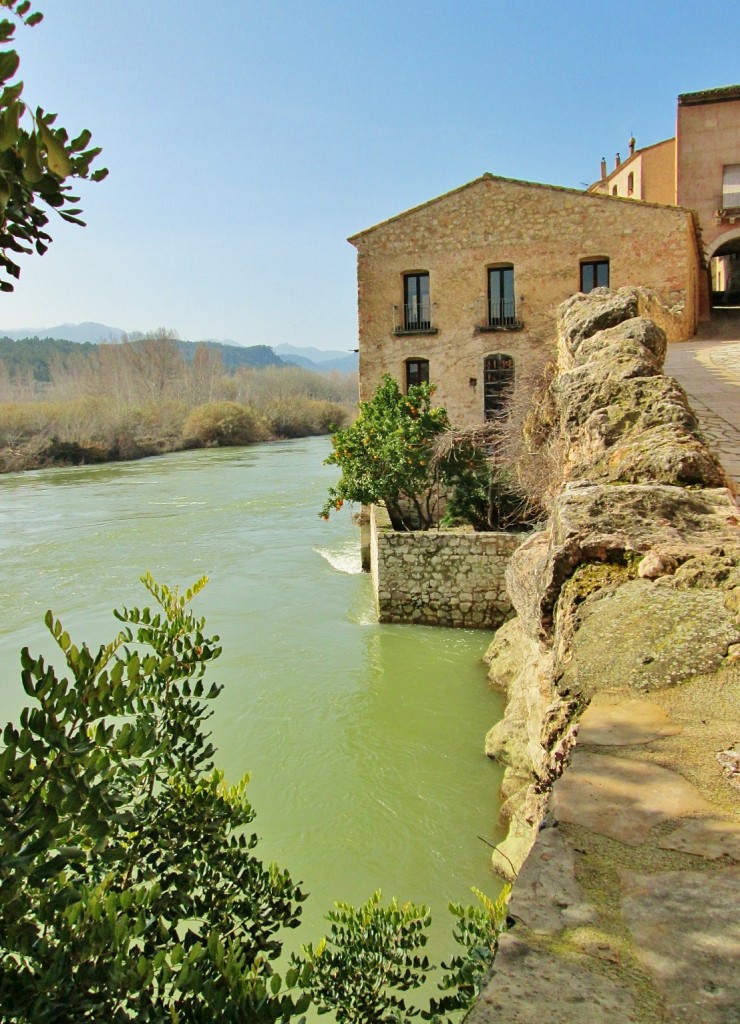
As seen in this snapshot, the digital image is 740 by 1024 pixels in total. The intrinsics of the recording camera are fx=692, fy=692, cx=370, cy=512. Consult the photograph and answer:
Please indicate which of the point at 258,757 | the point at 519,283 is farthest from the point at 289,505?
the point at 258,757

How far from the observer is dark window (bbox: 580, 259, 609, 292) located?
1493 centimetres

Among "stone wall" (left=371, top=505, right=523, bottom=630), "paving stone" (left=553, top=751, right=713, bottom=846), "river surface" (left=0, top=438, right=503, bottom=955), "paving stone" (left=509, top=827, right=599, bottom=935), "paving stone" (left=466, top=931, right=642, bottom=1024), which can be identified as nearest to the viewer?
"paving stone" (left=466, top=931, right=642, bottom=1024)

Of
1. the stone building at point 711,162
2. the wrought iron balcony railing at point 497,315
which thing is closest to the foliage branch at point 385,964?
the wrought iron balcony railing at point 497,315

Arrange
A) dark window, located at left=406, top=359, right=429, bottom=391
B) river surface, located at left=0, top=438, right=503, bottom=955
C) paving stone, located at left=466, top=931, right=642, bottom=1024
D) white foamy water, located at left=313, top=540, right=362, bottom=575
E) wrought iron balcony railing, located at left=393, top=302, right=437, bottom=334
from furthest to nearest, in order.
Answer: dark window, located at left=406, top=359, right=429, bottom=391
wrought iron balcony railing, located at left=393, top=302, right=437, bottom=334
white foamy water, located at left=313, top=540, right=362, bottom=575
river surface, located at left=0, top=438, right=503, bottom=955
paving stone, located at left=466, top=931, right=642, bottom=1024

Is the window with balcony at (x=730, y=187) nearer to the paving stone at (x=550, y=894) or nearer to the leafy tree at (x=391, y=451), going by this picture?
the leafy tree at (x=391, y=451)

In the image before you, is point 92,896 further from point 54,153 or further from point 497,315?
point 497,315

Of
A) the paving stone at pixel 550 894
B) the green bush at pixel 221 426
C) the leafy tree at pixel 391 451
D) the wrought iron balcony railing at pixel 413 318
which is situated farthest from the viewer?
the green bush at pixel 221 426

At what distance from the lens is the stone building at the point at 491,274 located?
14.5 meters


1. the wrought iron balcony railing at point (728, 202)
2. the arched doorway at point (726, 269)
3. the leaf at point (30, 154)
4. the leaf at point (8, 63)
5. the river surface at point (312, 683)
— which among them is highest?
the wrought iron balcony railing at point (728, 202)

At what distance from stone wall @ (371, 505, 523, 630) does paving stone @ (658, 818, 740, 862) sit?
9.11 m

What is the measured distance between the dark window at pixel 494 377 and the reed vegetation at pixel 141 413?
4019 millimetres

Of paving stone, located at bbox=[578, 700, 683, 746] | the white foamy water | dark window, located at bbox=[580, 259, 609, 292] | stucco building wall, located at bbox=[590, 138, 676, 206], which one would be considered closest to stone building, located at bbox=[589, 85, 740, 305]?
stucco building wall, located at bbox=[590, 138, 676, 206]

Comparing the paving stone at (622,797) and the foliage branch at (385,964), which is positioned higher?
the paving stone at (622,797)

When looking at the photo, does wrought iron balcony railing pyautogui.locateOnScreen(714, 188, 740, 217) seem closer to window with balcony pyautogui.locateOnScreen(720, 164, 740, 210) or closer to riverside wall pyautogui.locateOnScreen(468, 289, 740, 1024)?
window with balcony pyautogui.locateOnScreen(720, 164, 740, 210)
